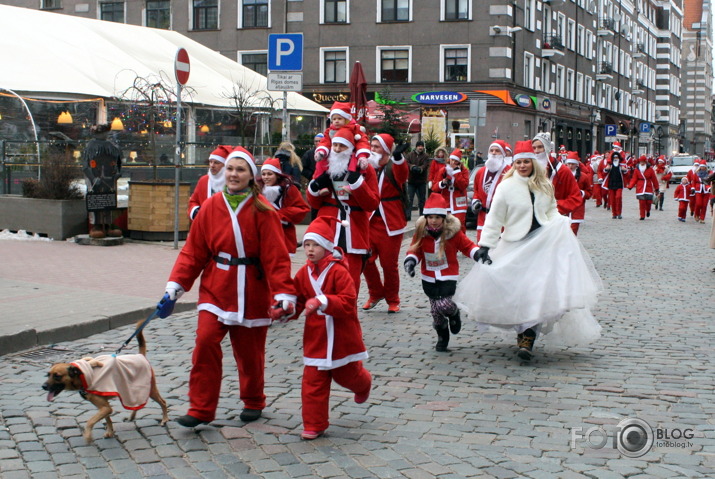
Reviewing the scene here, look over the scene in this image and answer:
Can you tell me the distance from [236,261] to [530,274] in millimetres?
2931

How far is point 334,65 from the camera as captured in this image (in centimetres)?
4559

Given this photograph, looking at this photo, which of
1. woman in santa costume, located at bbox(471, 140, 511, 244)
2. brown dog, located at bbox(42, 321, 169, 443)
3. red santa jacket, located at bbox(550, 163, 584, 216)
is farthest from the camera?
woman in santa costume, located at bbox(471, 140, 511, 244)

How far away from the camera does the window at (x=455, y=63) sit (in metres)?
44.2

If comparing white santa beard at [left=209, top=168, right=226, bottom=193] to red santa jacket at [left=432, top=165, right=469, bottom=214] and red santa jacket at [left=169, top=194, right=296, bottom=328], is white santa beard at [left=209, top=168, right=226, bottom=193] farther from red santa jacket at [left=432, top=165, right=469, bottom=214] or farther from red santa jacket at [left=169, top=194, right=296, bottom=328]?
red santa jacket at [left=432, top=165, right=469, bottom=214]

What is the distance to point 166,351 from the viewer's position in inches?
303

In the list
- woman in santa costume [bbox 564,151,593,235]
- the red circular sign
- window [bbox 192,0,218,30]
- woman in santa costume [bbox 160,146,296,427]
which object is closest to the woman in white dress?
woman in santa costume [bbox 160,146,296,427]

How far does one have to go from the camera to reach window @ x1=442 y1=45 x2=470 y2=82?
145ft

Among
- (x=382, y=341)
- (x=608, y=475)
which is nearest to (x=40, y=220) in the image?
(x=382, y=341)

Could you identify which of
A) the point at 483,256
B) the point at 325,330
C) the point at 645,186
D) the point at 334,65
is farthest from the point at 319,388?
the point at 334,65

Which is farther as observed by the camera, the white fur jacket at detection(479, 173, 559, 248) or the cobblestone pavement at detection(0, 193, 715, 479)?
the white fur jacket at detection(479, 173, 559, 248)

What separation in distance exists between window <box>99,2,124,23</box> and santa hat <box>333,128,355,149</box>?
4237cm

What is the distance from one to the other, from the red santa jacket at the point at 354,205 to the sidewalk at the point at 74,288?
2.05 meters

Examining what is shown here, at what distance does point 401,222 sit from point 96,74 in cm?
1524

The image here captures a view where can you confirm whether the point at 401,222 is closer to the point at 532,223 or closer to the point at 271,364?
the point at 532,223
